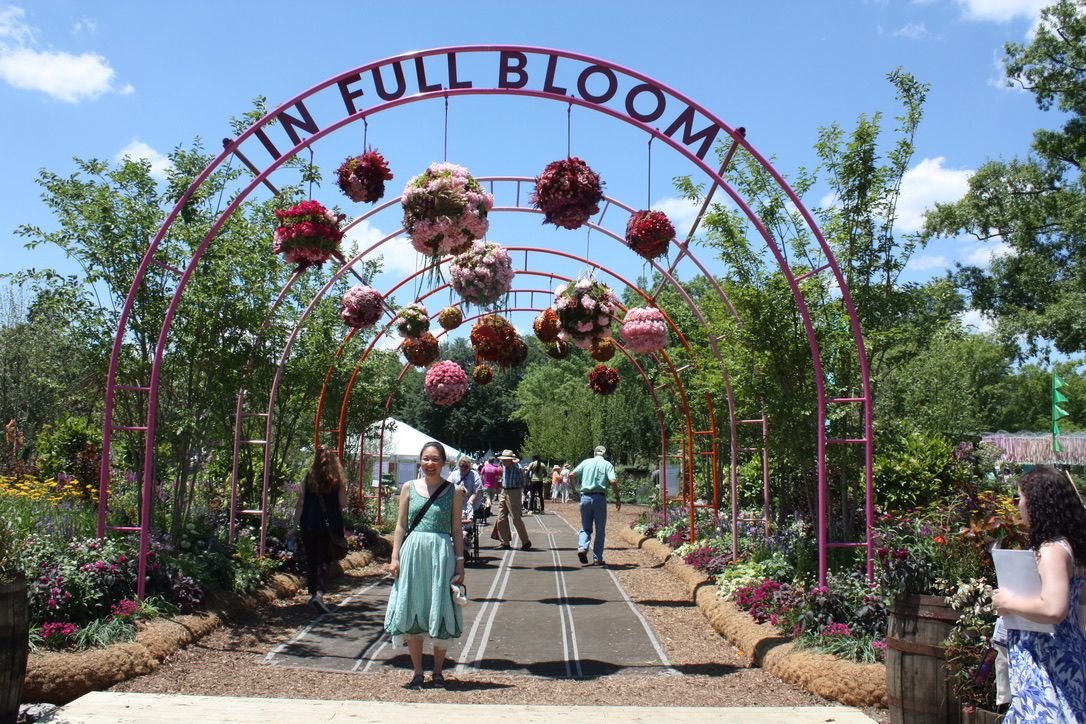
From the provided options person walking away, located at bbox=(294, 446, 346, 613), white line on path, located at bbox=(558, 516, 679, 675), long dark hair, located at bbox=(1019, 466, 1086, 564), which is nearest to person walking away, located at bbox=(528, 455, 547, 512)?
white line on path, located at bbox=(558, 516, 679, 675)

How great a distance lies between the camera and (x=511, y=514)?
15.6 m

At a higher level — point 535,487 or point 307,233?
point 307,233

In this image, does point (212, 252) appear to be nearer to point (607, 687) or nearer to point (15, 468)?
point (607, 687)

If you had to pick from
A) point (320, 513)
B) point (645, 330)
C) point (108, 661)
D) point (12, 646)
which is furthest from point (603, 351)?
point (12, 646)

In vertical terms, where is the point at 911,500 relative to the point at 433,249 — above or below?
below

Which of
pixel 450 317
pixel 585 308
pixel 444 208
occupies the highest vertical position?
pixel 444 208

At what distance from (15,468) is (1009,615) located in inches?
642

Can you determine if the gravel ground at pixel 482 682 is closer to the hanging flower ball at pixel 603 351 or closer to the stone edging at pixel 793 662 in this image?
the stone edging at pixel 793 662

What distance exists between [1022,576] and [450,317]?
9767 millimetres

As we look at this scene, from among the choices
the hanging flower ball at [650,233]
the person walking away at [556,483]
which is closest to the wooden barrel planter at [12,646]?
the hanging flower ball at [650,233]

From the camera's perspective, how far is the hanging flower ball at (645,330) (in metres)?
10.3

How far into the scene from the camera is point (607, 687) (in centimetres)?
636

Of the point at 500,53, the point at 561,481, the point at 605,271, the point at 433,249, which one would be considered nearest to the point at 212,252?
the point at 433,249

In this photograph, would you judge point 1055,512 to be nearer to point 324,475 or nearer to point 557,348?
point 324,475
